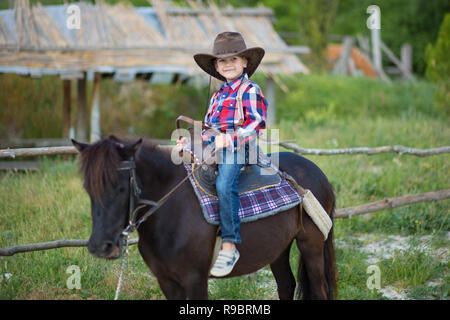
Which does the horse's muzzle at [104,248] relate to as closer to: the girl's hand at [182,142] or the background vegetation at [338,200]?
the girl's hand at [182,142]

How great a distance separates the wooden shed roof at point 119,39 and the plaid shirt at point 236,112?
7.30 meters

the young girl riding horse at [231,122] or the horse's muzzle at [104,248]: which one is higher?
the young girl riding horse at [231,122]

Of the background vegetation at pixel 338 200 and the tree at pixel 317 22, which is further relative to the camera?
the tree at pixel 317 22

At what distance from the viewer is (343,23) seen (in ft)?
95.7

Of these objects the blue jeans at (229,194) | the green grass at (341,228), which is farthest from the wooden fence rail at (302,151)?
the blue jeans at (229,194)

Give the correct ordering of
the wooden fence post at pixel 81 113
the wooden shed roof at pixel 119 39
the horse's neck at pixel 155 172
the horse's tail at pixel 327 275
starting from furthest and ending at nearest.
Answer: the wooden fence post at pixel 81 113
the wooden shed roof at pixel 119 39
the horse's tail at pixel 327 275
the horse's neck at pixel 155 172

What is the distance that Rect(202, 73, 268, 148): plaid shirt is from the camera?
3213mm

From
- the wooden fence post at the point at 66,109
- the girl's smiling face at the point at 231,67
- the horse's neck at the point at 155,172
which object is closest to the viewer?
the horse's neck at the point at 155,172

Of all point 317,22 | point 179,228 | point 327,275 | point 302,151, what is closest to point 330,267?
point 327,275

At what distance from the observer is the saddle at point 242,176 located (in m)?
3.21

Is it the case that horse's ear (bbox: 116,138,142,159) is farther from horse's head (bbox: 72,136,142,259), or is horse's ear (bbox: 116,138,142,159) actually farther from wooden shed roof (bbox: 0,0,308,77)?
wooden shed roof (bbox: 0,0,308,77)
